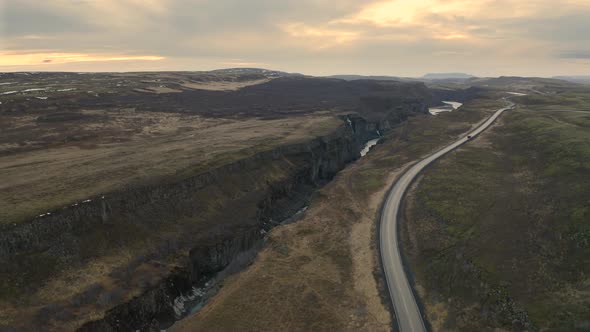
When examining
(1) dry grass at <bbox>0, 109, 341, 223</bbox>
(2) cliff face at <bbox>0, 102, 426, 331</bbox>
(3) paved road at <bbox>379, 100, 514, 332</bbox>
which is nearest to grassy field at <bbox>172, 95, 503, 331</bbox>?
(3) paved road at <bbox>379, 100, 514, 332</bbox>

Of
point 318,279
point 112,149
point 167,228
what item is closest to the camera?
point 318,279

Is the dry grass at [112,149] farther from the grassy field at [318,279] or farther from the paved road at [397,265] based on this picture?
the paved road at [397,265]

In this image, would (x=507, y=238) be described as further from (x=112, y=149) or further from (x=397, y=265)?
(x=112, y=149)

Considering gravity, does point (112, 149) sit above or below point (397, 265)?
above

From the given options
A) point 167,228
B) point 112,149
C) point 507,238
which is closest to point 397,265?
point 507,238

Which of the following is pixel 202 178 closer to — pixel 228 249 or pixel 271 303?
pixel 228 249

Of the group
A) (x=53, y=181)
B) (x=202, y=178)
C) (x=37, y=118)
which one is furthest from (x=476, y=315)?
(x=37, y=118)
